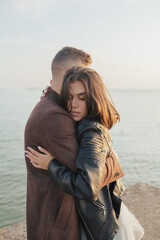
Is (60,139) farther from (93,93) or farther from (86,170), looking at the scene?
(93,93)

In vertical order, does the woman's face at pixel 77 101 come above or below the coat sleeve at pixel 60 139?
above

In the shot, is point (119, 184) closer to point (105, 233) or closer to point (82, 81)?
point (105, 233)

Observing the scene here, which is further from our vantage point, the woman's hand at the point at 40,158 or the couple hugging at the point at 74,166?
the woman's hand at the point at 40,158

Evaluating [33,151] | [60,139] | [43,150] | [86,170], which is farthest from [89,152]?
[33,151]

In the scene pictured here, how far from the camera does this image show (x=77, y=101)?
2.23 m

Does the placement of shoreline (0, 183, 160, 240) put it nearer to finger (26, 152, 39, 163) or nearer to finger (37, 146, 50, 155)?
finger (26, 152, 39, 163)

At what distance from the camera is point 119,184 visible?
2.35 meters

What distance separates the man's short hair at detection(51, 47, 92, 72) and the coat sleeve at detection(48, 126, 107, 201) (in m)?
1.28

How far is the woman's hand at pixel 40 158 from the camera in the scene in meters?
2.04

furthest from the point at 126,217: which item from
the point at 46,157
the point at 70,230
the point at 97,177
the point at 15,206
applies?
the point at 15,206

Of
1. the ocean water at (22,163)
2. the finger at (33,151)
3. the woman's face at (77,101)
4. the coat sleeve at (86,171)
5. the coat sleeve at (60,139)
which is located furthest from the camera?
the ocean water at (22,163)

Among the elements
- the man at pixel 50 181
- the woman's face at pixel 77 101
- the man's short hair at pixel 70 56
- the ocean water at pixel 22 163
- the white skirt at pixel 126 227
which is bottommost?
the ocean water at pixel 22 163

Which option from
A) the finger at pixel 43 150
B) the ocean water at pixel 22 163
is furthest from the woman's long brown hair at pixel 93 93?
the ocean water at pixel 22 163

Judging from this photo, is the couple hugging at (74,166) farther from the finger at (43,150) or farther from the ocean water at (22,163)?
the ocean water at (22,163)
